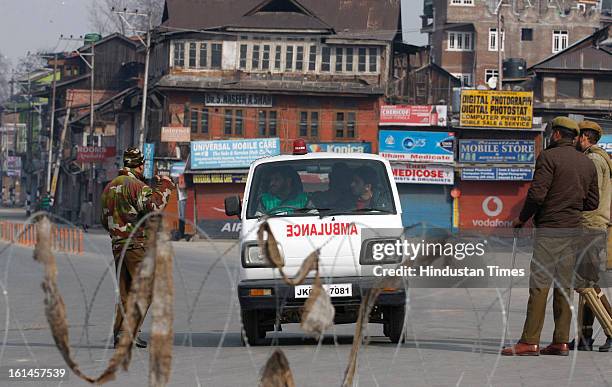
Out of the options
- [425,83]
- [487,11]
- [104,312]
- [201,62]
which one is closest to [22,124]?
[487,11]

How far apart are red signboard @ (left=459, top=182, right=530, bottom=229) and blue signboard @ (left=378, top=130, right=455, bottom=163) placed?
2.26 meters

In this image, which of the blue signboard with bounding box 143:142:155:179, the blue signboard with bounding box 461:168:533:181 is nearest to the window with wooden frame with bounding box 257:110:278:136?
the blue signboard with bounding box 143:142:155:179

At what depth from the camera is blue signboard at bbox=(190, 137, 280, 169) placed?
61.3 meters

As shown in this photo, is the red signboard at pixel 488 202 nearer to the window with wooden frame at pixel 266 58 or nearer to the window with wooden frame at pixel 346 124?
the window with wooden frame at pixel 346 124

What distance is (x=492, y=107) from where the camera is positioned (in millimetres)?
62750

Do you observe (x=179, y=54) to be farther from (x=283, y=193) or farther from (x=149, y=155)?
(x=283, y=193)

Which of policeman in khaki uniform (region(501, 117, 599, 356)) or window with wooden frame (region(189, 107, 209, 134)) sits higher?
window with wooden frame (region(189, 107, 209, 134))

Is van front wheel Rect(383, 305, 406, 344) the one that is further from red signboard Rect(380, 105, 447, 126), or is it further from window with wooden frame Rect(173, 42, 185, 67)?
window with wooden frame Rect(173, 42, 185, 67)

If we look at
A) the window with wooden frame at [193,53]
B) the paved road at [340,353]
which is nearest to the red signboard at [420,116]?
the window with wooden frame at [193,53]

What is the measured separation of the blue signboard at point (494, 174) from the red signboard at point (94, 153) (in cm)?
2337

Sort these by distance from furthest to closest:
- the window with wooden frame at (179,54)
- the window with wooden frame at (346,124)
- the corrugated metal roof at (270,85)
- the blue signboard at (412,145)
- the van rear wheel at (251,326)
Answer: the window with wooden frame at (179,54), the window with wooden frame at (346,124), the corrugated metal roof at (270,85), the blue signboard at (412,145), the van rear wheel at (251,326)

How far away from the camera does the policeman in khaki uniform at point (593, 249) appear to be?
11016 millimetres

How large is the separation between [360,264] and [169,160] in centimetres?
5237

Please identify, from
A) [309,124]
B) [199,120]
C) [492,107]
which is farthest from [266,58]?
[492,107]
